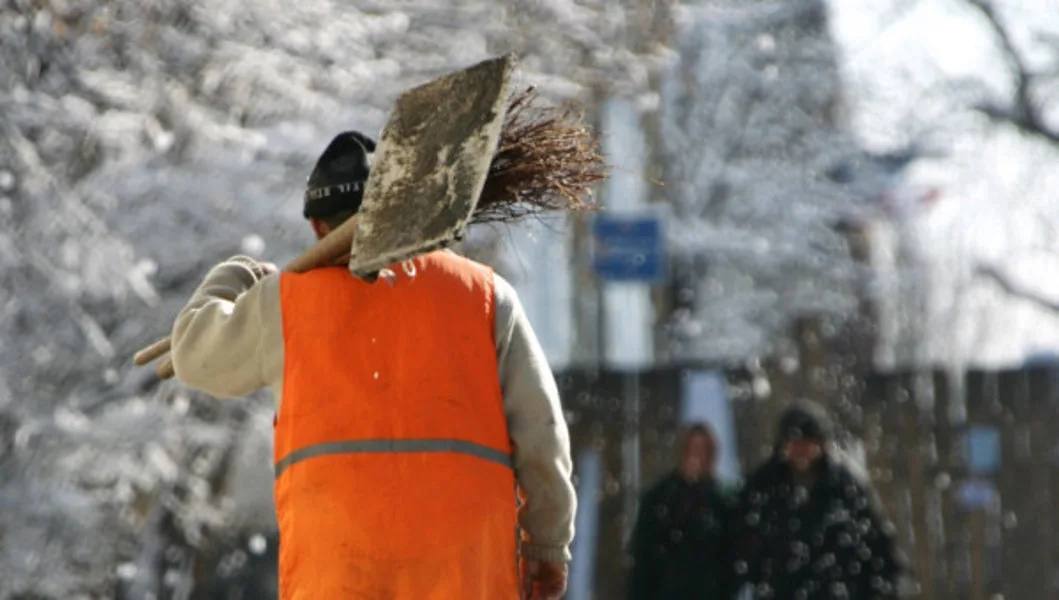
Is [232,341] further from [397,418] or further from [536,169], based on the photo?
[536,169]

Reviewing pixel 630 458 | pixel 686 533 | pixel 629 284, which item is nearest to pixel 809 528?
pixel 686 533

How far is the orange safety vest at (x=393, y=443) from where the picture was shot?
430cm

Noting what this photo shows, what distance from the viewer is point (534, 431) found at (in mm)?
4508

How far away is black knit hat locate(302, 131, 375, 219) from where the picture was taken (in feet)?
15.2

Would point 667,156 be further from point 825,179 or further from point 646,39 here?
point 646,39

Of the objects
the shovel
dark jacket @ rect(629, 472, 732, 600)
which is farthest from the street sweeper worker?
dark jacket @ rect(629, 472, 732, 600)

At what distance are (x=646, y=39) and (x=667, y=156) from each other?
242 inches

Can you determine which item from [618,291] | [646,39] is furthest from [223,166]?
[618,291]

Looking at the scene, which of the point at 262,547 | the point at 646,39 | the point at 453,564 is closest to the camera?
the point at 453,564

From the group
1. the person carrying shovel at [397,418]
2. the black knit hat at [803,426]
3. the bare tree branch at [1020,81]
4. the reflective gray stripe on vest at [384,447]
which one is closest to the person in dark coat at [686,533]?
the black knit hat at [803,426]

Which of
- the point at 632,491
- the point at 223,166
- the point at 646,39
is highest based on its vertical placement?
the point at 646,39

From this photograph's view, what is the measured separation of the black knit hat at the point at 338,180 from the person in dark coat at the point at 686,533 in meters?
5.47

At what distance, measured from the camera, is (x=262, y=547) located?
11.1 meters

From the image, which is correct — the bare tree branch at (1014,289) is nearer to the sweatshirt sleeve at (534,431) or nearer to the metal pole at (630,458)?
the metal pole at (630,458)
